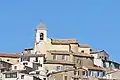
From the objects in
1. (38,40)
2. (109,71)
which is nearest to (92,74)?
(109,71)

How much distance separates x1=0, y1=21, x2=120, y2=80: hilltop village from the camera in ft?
267

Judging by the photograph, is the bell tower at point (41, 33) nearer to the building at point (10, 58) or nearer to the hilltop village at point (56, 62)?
the hilltop village at point (56, 62)

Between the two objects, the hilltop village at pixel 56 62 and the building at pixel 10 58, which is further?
the building at pixel 10 58

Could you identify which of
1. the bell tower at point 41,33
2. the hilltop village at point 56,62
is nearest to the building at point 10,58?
the hilltop village at point 56,62

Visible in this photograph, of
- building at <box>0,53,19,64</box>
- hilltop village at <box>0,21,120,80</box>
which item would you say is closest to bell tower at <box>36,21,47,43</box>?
hilltop village at <box>0,21,120,80</box>

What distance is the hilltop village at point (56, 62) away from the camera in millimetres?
81500

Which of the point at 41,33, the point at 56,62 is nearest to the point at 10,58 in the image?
the point at 41,33

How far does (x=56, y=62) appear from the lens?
280 feet

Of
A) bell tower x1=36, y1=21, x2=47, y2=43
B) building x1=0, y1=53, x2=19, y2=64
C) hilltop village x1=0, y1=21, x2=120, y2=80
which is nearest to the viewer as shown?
hilltop village x1=0, y1=21, x2=120, y2=80

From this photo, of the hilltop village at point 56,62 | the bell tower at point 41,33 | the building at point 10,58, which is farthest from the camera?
the bell tower at point 41,33

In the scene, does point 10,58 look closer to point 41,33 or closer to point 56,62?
point 41,33

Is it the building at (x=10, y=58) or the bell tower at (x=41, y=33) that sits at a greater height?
the bell tower at (x=41, y=33)

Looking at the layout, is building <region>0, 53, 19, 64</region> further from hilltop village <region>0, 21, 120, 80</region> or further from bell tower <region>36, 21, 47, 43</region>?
bell tower <region>36, 21, 47, 43</region>

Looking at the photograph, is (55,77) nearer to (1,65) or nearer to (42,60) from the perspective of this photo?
(42,60)
